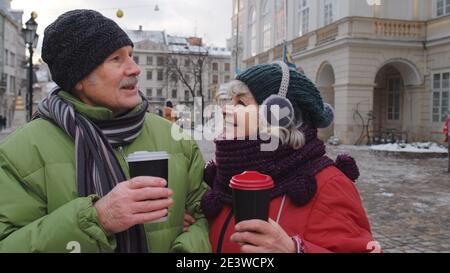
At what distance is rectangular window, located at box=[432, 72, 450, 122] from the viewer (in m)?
20.8

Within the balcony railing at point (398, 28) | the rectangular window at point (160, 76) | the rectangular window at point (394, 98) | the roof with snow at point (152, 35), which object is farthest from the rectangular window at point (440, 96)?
the roof with snow at point (152, 35)

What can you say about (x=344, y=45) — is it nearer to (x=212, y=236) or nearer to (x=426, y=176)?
(x=426, y=176)

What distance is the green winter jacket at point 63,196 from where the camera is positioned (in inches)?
60.9

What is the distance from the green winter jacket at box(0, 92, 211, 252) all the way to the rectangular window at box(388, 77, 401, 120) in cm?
2426

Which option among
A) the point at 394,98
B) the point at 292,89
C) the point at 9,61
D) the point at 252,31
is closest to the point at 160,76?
the point at 9,61

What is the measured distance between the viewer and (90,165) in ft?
5.81

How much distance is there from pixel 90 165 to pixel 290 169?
0.88 meters

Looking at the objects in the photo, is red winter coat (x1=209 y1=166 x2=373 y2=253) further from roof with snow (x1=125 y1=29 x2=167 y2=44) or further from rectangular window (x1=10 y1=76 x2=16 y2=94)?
roof with snow (x1=125 y1=29 x2=167 y2=44)

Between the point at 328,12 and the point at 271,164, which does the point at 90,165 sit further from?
the point at 328,12

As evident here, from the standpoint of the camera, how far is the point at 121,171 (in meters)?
1.83

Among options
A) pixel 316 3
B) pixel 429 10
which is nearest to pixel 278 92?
pixel 429 10

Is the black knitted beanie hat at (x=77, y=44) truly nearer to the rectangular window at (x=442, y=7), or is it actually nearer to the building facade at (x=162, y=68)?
the rectangular window at (x=442, y=7)

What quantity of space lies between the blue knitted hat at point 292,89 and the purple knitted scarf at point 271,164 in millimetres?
120

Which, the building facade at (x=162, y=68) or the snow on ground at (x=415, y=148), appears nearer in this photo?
the snow on ground at (x=415, y=148)
